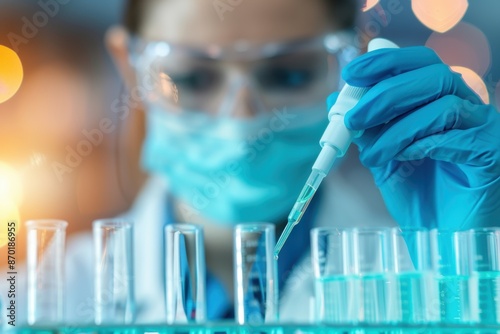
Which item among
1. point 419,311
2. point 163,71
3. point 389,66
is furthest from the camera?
point 163,71

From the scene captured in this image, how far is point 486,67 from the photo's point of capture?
9.07 feet

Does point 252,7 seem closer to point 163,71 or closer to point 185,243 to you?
point 163,71

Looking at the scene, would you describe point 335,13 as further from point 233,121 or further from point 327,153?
point 327,153

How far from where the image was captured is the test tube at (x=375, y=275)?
49.4 inches

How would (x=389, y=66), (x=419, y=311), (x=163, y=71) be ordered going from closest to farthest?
(x=419, y=311)
(x=389, y=66)
(x=163, y=71)

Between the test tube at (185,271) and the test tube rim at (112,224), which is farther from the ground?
the test tube rim at (112,224)

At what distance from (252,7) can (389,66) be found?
133 centimetres

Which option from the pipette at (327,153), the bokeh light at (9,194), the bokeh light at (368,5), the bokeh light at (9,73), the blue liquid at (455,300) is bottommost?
the blue liquid at (455,300)

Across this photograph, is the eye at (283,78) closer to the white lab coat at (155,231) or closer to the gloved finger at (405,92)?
the white lab coat at (155,231)

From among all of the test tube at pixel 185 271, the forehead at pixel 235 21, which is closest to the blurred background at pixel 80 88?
the forehead at pixel 235 21

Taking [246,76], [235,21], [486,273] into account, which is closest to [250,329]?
[486,273]

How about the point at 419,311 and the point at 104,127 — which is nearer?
the point at 419,311

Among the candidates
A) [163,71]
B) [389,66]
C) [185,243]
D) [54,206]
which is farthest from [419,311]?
[54,206]

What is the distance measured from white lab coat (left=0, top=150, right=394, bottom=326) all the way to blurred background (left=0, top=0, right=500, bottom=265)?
8 centimetres
